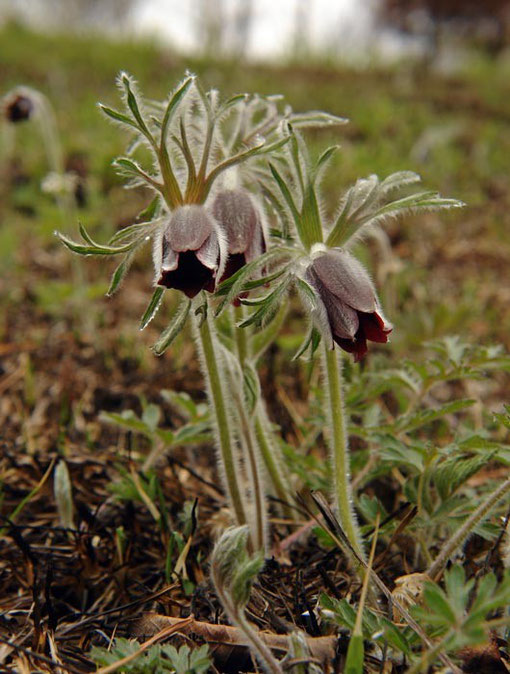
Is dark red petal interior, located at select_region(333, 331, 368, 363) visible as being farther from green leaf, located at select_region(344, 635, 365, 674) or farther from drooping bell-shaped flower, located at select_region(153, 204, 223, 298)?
green leaf, located at select_region(344, 635, 365, 674)

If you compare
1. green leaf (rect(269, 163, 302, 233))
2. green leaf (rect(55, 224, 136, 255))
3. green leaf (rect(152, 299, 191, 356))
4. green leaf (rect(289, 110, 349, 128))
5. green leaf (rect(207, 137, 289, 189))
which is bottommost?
green leaf (rect(152, 299, 191, 356))

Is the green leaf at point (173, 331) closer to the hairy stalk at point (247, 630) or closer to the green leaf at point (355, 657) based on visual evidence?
the hairy stalk at point (247, 630)

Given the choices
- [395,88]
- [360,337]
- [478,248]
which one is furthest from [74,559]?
[395,88]

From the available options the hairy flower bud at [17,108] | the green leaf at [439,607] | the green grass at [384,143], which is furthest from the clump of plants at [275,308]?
the hairy flower bud at [17,108]

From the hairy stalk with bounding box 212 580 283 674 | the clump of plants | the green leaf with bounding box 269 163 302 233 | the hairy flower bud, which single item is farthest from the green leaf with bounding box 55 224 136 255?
the hairy flower bud

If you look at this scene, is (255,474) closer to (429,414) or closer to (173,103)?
(429,414)

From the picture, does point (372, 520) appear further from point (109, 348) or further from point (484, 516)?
point (109, 348)
